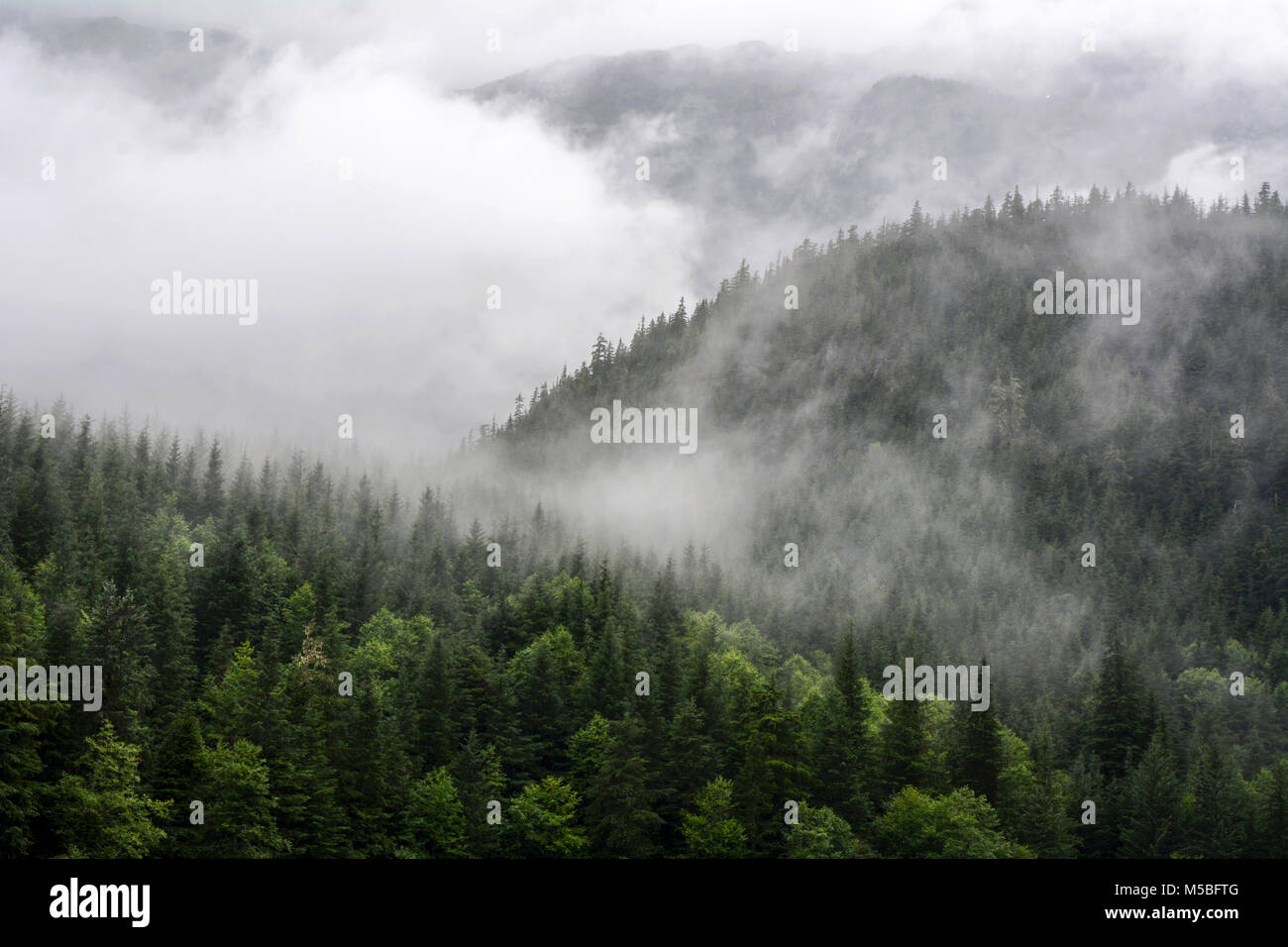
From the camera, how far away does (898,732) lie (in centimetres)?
9012

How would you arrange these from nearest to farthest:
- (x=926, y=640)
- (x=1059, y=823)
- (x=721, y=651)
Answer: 1. (x=1059, y=823)
2. (x=721, y=651)
3. (x=926, y=640)

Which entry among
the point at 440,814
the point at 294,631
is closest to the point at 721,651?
the point at 294,631

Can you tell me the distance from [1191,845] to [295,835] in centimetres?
6942

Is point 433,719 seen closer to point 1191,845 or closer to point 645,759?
point 645,759

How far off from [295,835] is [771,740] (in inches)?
1329

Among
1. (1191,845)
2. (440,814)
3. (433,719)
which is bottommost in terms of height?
(1191,845)

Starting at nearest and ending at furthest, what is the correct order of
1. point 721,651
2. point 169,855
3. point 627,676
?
point 169,855
point 627,676
point 721,651

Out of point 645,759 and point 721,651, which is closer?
point 645,759

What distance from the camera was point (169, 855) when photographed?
6272 cm

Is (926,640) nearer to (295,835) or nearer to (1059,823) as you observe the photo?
(1059,823)
